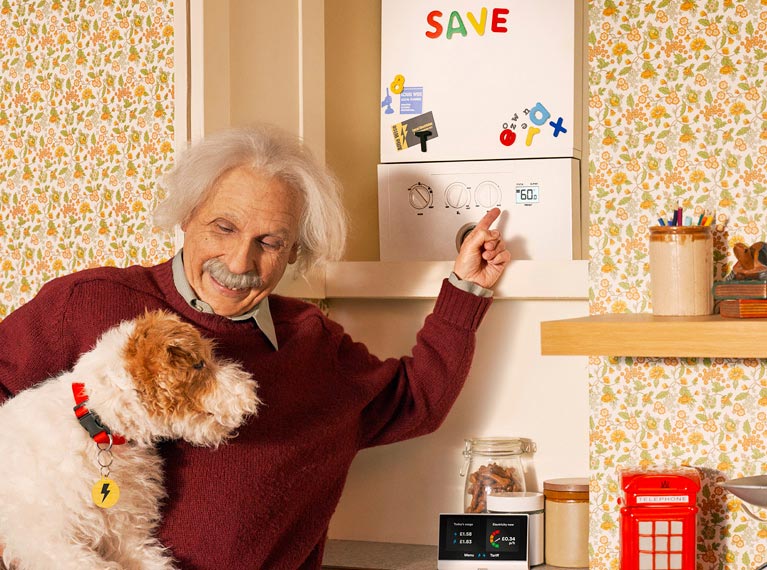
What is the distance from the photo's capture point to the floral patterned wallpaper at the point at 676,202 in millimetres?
1875

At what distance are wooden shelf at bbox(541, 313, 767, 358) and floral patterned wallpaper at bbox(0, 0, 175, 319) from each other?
86 cm

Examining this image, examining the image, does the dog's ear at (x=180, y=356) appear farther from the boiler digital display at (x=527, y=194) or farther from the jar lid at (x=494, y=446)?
the boiler digital display at (x=527, y=194)

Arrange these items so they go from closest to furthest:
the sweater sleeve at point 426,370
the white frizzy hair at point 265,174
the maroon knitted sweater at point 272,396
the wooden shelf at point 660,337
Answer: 1. the wooden shelf at point 660,337
2. the maroon knitted sweater at point 272,396
3. the white frizzy hair at point 265,174
4. the sweater sleeve at point 426,370

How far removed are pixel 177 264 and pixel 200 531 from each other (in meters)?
0.49

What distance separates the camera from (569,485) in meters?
2.15

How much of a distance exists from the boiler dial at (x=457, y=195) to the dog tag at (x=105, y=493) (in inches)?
44.8

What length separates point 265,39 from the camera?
226 centimetres

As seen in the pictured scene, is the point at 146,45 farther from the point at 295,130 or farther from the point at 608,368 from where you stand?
the point at 608,368

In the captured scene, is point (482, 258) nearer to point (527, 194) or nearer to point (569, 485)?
point (527, 194)

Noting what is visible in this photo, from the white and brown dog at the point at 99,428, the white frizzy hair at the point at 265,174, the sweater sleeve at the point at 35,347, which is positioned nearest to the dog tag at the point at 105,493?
the white and brown dog at the point at 99,428

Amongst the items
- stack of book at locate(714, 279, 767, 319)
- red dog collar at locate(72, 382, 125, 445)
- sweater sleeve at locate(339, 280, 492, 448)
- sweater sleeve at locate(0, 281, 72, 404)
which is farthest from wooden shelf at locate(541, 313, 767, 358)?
sweater sleeve at locate(0, 281, 72, 404)

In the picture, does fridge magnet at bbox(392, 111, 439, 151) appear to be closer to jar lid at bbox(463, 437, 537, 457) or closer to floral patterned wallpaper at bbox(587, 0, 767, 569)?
floral patterned wallpaper at bbox(587, 0, 767, 569)

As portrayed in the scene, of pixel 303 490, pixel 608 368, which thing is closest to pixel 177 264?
pixel 303 490

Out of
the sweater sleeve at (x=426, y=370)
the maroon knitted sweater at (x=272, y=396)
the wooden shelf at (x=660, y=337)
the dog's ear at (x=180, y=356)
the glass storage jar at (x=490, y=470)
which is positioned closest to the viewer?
the dog's ear at (x=180, y=356)
